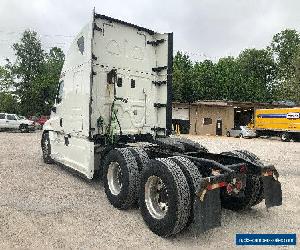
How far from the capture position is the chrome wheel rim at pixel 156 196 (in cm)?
513

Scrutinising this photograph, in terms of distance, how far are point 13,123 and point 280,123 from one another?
25712 mm

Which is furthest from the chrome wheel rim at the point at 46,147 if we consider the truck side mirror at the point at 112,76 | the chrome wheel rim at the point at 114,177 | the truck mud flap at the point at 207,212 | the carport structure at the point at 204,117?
the carport structure at the point at 204,117

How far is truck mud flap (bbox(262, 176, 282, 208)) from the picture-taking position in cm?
526

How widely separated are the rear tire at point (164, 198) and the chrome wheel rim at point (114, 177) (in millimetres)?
1134

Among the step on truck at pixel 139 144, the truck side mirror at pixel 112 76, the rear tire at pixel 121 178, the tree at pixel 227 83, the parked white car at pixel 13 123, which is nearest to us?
the step on truck at pixel 139 144

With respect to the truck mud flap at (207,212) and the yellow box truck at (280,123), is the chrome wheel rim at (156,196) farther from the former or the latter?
the yellow box truck at (280,123)

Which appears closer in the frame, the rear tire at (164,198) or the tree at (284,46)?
the rear tire at (164,198)

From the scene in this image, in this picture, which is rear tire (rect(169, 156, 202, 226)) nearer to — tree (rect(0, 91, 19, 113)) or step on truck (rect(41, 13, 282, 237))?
step on truck (rect(41, 13, 282, 237))

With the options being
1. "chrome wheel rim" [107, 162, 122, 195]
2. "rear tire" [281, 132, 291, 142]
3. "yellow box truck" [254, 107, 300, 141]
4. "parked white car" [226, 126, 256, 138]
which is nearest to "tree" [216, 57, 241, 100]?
"parked white car" [226, 126, 256, 138]

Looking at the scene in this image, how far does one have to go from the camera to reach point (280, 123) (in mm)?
30219

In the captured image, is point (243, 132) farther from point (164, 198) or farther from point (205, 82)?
point (164, 198)

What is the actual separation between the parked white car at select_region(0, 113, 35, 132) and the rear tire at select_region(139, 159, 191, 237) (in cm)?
2754

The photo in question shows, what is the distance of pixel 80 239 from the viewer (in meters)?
4.58

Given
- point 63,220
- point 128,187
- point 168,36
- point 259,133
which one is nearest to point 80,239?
point 63,220
